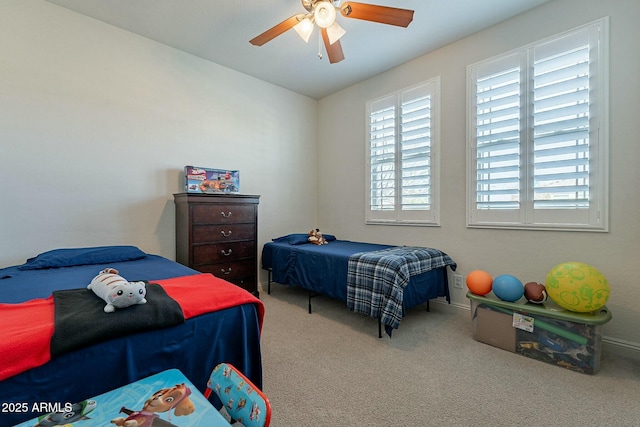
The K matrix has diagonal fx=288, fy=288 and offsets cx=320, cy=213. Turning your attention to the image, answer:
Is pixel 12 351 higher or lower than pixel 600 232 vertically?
lower

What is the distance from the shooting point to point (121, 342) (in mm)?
1114

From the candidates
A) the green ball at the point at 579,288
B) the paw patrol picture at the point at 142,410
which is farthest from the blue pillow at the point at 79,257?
the green ball at the point at 579,288

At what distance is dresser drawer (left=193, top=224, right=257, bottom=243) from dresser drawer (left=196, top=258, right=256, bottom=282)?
0.82ft

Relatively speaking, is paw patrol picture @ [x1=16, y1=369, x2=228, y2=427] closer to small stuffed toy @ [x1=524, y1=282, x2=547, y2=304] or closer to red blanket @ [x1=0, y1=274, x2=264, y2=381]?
red blanket @ [x1=0, y1=274, x2=264, y2=381]

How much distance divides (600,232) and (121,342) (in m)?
3.14

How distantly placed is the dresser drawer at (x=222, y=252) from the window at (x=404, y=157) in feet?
5.18

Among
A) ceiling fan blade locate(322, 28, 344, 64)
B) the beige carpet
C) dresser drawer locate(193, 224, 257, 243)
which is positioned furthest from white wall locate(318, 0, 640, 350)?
dresser drawer locate(193, 224, 257, 243)

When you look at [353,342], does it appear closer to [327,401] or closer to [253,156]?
[327,401]

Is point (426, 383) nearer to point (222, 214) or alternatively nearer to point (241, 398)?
point (241, 398)

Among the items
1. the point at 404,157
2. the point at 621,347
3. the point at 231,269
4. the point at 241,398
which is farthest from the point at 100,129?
the point at 621,347

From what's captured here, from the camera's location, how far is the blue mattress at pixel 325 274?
2.72 metres

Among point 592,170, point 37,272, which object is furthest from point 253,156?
point 592,170

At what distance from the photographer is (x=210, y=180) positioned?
3131mm

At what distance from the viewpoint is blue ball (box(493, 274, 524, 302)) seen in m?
2.25
